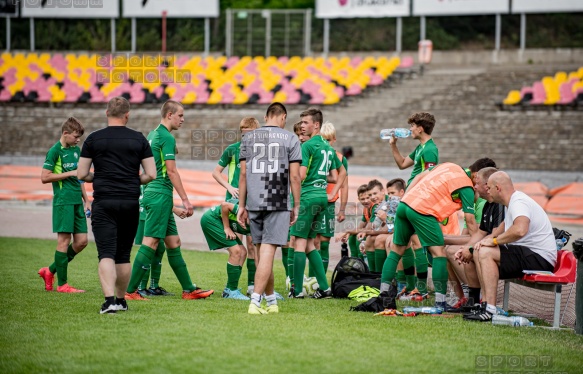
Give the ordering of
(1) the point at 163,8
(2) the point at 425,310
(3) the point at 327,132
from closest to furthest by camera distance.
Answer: (2) the point at 425,310 < (3) the point at 327,132 < (1) the point at 163,8

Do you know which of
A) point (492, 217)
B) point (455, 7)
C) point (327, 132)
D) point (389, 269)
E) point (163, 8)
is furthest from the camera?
point (163, 8)

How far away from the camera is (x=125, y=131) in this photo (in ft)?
26.8

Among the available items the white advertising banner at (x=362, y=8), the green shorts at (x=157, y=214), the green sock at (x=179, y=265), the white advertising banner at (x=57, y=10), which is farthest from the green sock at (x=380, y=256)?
the white advertising banner at (x=57, y=10)

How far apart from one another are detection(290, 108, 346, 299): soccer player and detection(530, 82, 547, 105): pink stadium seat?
767 inches

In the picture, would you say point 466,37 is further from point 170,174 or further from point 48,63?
point 170,174

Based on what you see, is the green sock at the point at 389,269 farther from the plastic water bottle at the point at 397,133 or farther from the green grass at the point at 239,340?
the plastic water bottle at the point at 397,133

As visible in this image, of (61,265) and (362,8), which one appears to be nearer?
(61,265)

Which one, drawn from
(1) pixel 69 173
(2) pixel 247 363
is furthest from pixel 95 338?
(1) pixel 69 173

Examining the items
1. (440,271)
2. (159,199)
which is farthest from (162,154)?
(440,271)

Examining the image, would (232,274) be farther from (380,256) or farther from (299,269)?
(380,256)

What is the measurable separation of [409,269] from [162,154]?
11.2ft

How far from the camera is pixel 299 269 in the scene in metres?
9.94

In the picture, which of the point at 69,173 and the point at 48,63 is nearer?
the point at 69,173

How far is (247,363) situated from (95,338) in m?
1.53
